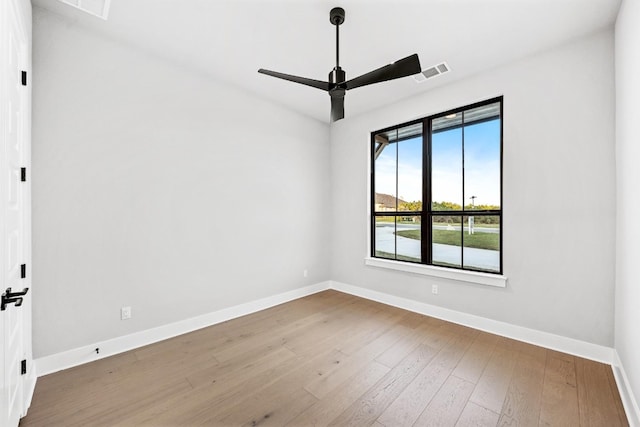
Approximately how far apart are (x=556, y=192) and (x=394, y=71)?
2040 millimetres

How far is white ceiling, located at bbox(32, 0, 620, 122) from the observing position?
218 cm

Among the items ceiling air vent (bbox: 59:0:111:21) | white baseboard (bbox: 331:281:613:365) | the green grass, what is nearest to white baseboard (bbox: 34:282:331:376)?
white baseboard (bbox: 331:281:613:365)

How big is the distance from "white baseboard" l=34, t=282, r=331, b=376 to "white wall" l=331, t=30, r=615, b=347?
8.25ft

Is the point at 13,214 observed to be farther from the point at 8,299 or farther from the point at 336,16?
the point at 336,16

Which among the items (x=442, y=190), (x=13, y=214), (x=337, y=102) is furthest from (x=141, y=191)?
(x=442, y=190)

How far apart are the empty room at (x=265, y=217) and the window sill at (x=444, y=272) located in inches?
1.6

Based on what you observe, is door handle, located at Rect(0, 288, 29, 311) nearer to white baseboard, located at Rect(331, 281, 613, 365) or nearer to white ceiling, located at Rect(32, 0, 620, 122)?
white ceiling, located at Rect(32, 0, 620, 122)

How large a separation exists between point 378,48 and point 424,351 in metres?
2.99

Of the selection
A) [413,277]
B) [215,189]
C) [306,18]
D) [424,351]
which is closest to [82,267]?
[215,189]

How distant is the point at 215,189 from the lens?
330 centimetres

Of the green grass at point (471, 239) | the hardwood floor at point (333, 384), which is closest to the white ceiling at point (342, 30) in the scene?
the green grass at point (471, 239)

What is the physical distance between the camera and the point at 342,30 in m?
2.44

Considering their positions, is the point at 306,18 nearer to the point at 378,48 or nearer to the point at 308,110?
the point at 378,48

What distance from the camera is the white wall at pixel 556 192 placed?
8.01 ft
